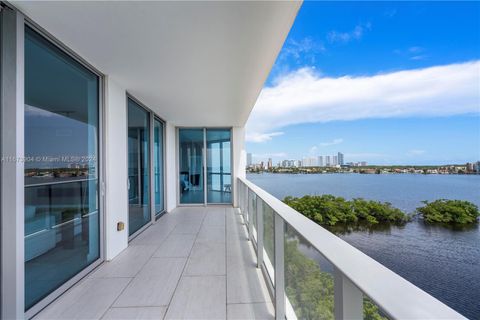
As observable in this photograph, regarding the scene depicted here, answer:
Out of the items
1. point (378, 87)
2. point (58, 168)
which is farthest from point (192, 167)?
point (378, 87)

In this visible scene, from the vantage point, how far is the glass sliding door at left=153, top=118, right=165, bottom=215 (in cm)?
560

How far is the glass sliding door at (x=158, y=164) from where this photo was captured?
560 cm

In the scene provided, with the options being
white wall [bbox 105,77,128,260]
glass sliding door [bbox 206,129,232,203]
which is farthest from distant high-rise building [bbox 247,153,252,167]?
white wall [bbox 105,77,128,260]

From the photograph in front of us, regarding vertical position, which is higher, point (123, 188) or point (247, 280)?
point (123, 188)

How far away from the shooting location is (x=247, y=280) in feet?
8.70

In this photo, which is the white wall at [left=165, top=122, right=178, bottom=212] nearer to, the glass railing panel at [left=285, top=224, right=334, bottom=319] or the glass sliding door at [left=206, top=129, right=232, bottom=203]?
the glass sliding door at [left=206, top=129, right=232, bottom=203]

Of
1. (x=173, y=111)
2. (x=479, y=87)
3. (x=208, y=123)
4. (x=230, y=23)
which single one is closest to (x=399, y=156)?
(x=479, y=87)

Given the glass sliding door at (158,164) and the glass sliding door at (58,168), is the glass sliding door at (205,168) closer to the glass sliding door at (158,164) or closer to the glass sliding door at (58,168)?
the glass sliding door at (158,164)

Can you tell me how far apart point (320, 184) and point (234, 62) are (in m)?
12.9

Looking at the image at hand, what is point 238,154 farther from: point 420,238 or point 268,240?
point 420,238

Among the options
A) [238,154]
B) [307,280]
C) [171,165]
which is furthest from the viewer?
[238,154]

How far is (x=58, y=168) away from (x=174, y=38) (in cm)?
175

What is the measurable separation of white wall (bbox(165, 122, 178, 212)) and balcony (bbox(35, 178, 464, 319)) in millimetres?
2186

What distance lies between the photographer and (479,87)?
35.6 feet
